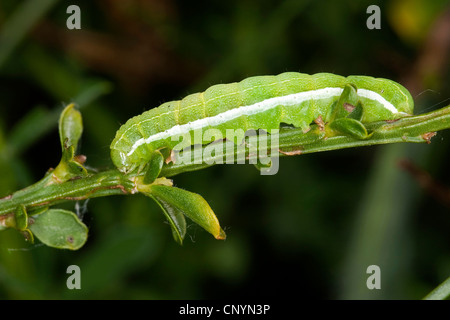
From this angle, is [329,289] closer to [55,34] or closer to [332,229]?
[332,229]

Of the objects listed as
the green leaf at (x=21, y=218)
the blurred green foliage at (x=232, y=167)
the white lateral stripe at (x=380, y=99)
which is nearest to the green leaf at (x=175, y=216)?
the green leaf at (x=21, y=218)

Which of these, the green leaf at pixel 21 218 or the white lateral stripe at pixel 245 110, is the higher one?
the white lateral stripe at pixel 245 110

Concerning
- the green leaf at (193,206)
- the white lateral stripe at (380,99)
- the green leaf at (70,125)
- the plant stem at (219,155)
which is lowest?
the green leaf at (193,206)

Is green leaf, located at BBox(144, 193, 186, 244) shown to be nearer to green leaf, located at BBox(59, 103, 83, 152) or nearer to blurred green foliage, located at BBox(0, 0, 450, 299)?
green leaf, located at BBox(59, 103, 83, 152)

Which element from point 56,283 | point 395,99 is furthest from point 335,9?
point 56,283

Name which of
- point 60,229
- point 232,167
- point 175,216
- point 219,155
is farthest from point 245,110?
point 232,167

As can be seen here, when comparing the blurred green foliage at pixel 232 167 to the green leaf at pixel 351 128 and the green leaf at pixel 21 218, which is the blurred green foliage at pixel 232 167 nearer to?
the green leaf at pixel 21 218
